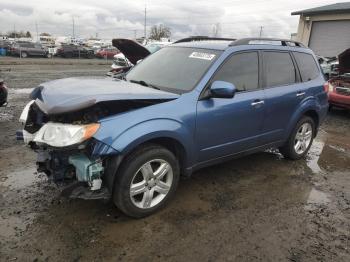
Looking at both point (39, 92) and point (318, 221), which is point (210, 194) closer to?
point (318, 221)

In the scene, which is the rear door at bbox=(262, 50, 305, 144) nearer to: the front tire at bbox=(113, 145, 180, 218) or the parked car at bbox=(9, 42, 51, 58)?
the front tire at bbox=(113, 145, 180, 218)

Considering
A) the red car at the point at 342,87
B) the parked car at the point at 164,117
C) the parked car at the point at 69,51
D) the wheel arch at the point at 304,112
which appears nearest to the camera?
the parked car at the point at 164,117

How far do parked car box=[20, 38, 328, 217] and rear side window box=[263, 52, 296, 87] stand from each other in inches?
0.6

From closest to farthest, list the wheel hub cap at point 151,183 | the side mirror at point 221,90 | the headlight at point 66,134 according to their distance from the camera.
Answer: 1. the headlight at point 66,134
2. the wheel hub cap at point 151,183
3. the side mirror at point 221,90

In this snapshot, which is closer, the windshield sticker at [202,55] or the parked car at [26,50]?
the windshield sticker at [202,55]

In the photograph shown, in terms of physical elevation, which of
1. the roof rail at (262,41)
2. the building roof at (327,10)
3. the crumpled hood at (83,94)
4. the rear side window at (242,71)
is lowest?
the crumpled hood at (83,94)

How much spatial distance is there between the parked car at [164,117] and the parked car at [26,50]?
30.9m

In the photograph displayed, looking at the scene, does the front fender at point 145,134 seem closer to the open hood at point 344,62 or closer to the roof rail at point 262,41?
the roof rail at point 262,41

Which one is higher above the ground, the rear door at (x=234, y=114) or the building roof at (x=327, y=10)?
the building roof at (x=327, y=10)

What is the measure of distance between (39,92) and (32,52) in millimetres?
31631

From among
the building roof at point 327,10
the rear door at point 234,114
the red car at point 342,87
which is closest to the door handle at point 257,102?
the rear door at point 234,114

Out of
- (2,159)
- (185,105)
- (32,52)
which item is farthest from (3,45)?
(185,105)

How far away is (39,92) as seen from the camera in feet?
12.5

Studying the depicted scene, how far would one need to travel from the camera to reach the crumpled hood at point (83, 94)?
3.14 metres
